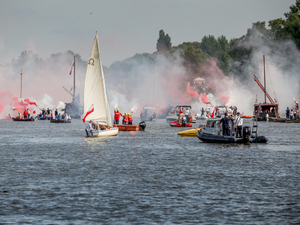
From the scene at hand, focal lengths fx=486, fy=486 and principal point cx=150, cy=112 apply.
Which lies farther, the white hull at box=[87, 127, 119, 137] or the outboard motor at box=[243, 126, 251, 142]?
the white hull at box=[87, 127, 119, 137]

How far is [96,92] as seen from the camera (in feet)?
178

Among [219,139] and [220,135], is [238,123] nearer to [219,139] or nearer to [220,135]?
[220,135]

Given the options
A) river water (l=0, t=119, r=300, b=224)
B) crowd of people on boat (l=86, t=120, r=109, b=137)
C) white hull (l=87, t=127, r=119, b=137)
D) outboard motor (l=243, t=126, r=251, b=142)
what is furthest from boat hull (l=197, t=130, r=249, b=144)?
crowd of people on boat (l=86, t=120, r=109, b=137)

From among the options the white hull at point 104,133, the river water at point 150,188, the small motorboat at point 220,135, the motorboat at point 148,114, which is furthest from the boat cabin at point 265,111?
the river water at point 150,188

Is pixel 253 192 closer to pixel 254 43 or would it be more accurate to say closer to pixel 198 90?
pixel 254 43

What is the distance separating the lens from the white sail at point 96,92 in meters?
53.9

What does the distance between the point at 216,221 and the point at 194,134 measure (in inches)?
1636

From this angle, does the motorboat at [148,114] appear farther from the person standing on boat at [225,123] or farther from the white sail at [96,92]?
the person standing on boat at [225,123]

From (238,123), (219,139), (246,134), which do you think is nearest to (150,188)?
(246,134)

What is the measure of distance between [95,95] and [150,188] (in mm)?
34077

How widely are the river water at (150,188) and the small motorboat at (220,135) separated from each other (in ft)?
18.9

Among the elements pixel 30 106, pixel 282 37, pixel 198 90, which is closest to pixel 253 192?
pixel 282 37

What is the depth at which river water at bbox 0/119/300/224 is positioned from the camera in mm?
16062

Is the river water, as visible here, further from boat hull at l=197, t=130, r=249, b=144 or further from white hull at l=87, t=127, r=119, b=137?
white hull at l=87, t=127, r=119, b=137
